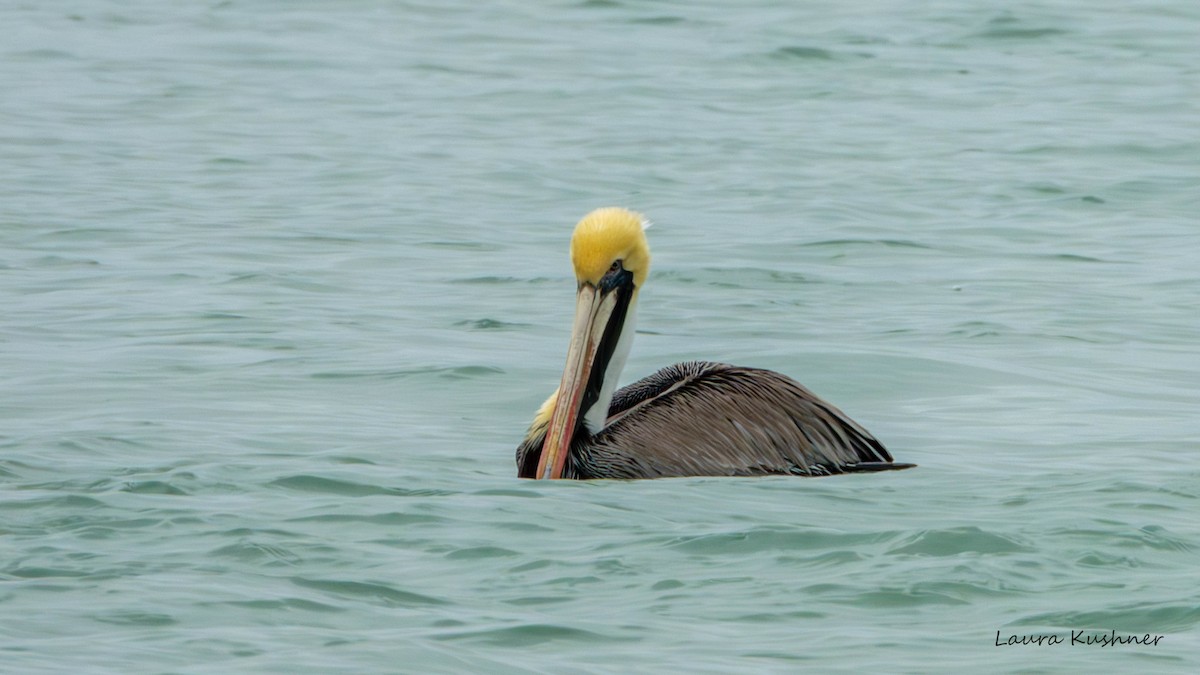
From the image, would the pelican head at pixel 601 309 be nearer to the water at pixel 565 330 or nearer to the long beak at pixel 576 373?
the long beak at pixel 576 373

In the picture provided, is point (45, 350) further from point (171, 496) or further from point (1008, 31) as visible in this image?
point (1008, 31)

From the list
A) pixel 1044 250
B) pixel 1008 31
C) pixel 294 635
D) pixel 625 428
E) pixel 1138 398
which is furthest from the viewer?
pixel 1008 31

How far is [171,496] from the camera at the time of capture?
18.9 ft

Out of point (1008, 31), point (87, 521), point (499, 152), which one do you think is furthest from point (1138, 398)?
point (1008, 31)

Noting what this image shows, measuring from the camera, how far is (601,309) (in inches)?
266

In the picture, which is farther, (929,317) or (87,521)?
(929,317)

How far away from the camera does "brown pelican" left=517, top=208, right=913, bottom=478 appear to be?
6398 mm

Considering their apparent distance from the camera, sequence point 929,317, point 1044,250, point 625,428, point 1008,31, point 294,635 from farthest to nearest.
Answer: point 1008,31, point 1044,250, point 929,317, point 625,428, point 294,635

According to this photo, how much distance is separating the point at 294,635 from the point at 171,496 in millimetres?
1379

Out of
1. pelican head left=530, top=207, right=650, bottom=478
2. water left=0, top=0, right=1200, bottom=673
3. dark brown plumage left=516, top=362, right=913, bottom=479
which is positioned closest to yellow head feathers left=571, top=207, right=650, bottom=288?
pelican head left=530, top=207, right=650, bottom=478
